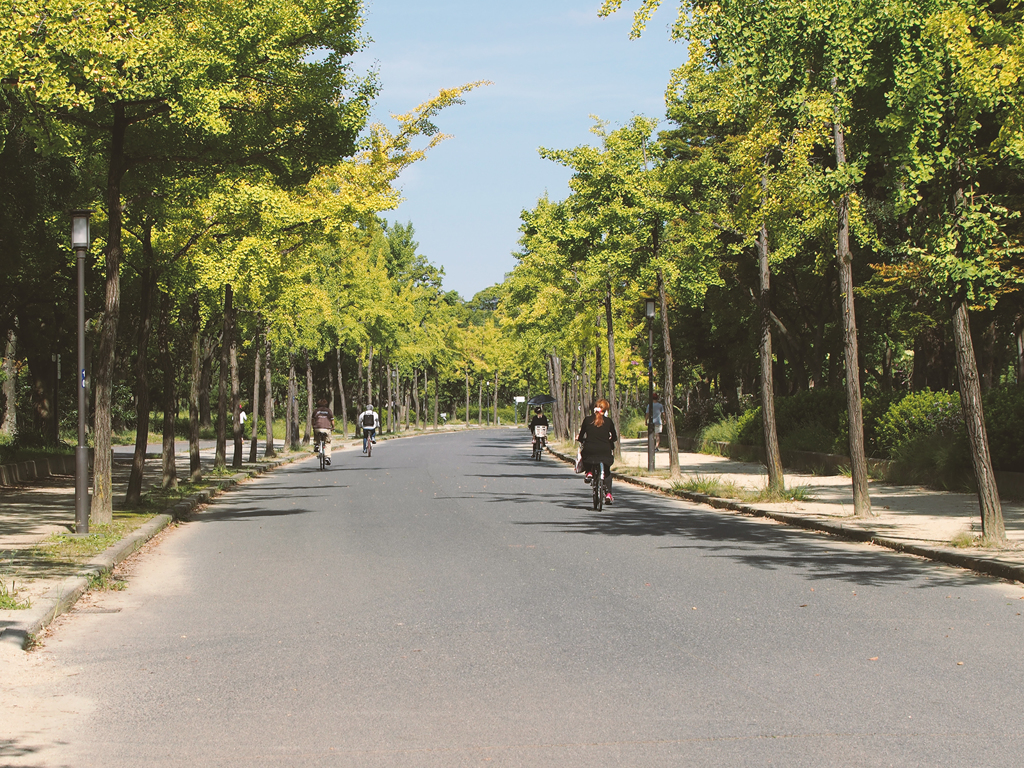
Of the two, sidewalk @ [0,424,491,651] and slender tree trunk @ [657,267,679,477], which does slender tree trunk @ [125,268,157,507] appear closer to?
sidewalk @ [0,424,491,651]

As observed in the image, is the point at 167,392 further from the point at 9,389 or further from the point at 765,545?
the point at 9,389

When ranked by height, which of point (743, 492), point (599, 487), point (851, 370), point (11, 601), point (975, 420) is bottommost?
point (743, 492)

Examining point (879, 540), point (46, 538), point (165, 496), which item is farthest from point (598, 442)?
point (46, 538)

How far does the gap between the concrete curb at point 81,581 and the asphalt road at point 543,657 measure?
0.24 meters

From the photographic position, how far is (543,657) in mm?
7410

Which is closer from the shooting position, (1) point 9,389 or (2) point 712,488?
(2) point 712,488

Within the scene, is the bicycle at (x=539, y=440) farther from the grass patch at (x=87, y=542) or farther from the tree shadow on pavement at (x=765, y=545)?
the grass patch at (x=87, y=542)

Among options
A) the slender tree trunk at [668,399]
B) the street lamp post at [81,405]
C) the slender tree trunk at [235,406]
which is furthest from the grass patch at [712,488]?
the slender tree trunk at [235,406]

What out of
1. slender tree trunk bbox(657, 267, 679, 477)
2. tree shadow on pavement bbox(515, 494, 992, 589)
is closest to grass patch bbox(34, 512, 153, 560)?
tree shadow on pavement bbox(515, 494, 992, 589)

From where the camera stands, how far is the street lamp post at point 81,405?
13.9 metres

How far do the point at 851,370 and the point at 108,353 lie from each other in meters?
10.7

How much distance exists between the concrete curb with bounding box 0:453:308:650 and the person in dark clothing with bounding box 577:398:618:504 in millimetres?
6841

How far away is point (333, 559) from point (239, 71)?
23.9ft

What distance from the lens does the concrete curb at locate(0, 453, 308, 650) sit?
7.93 metres
